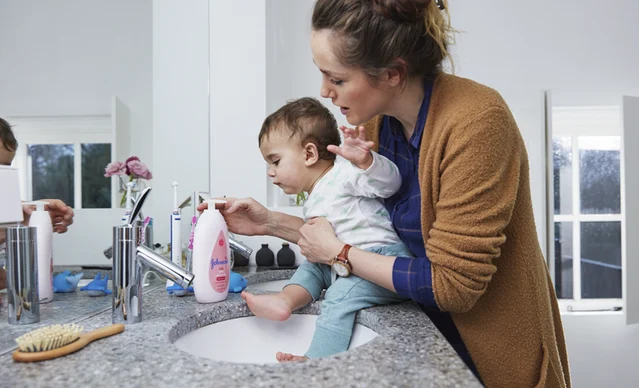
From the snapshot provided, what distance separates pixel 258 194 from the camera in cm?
186

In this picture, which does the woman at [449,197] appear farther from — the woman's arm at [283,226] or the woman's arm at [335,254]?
the woman's arm at [283,226]

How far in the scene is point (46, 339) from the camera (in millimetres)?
680

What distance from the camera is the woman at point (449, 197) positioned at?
2.85 feet

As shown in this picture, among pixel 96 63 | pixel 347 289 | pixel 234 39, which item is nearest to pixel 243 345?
pixel 347 289

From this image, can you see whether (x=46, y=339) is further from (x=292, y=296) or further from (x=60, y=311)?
(x=292, y=296)

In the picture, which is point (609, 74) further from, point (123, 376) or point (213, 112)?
point (123, 376)

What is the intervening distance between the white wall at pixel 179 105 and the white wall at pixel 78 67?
4.2 inches

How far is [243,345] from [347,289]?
28cm

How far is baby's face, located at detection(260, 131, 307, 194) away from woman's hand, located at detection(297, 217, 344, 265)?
0.58 ft

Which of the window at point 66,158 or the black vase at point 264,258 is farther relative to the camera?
the black vase at point 264,258

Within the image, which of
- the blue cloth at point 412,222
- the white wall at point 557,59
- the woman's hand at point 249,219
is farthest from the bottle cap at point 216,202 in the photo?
the white wall at point 557,59

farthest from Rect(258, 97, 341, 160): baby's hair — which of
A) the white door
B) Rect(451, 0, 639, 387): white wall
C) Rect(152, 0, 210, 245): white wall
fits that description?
the white door

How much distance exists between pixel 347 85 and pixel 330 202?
0.32m

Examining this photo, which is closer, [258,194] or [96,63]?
[96,63]
